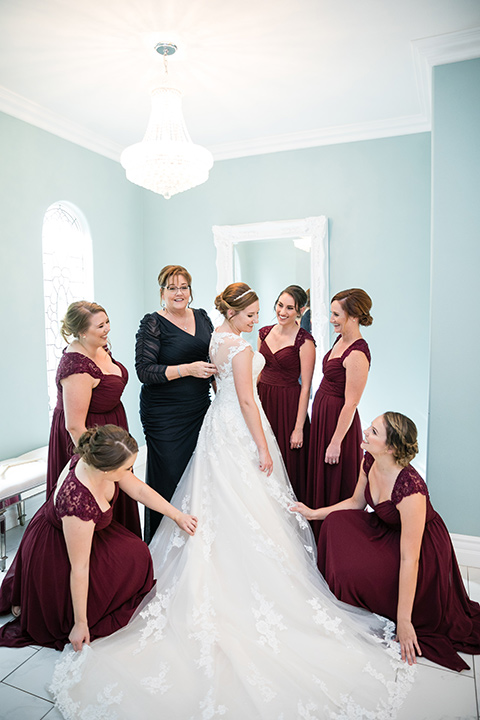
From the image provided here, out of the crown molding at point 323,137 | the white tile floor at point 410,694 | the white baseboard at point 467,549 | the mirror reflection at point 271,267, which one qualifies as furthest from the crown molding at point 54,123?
the white baseboard at point 467,549

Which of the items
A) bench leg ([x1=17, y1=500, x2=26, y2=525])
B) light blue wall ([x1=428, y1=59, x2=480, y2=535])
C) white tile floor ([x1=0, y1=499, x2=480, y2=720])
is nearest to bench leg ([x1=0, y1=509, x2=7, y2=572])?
bench leg ([x1=17, y1=500, x2=26, y2=525])

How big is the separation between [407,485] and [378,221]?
8.60ft

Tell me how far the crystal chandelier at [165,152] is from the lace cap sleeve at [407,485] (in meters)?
1.92

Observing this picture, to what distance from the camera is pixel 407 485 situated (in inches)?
81.7

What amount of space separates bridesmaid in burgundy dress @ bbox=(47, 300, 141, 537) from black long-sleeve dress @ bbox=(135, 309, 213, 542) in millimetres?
147

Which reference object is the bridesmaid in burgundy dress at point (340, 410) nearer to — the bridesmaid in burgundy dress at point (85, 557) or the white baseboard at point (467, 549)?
the white baseboard at point (467, 549)

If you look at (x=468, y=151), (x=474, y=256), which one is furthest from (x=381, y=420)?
(x=468, y=151)

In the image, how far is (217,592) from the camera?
2.12 meters

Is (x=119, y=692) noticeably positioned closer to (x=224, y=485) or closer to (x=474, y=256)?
(x=224, y=485)

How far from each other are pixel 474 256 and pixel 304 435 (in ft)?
4.57

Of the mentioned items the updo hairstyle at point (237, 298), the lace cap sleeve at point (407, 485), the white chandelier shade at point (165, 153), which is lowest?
the lace cap sleeve at point (407, 485)

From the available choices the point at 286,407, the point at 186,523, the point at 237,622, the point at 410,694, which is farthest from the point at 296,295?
the point at 410,694

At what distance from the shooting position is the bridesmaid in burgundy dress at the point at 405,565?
2037 mm

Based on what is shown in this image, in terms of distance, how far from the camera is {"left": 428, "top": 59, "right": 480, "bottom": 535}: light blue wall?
2803mm
